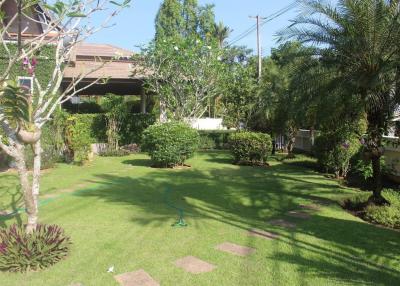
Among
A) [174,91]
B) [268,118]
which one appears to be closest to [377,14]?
[268,118]

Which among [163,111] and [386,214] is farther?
[163,111]

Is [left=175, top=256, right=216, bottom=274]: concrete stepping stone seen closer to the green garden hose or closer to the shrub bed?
the green garden hose

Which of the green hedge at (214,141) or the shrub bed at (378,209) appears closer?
the shrub bed at (378,209)

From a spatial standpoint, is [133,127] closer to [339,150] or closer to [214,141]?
[214,141]

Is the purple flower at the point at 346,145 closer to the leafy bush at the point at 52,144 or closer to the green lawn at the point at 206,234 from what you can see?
the green lawn at the point at 206,234

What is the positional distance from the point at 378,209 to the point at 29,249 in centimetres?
637

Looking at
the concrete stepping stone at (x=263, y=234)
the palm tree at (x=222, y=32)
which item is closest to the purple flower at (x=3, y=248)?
the concrete stepping stone at (x=263, y=234)

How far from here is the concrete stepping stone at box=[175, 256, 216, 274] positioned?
14.9ft

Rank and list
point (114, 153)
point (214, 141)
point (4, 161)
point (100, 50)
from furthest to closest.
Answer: point (100, 50), point (214, 141), point (114, 153), point (4, 161)

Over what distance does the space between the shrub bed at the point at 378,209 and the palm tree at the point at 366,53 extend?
11.7 inches

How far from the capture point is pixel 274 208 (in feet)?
26.5

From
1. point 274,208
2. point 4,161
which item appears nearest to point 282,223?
point 274,208

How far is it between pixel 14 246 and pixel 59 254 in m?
0.52

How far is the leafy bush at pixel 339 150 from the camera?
1203 cm
